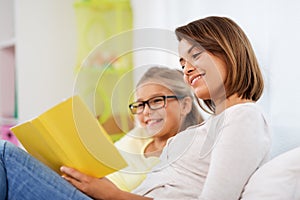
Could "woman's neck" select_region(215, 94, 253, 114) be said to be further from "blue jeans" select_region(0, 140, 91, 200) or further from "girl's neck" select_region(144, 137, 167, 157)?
"blue jeans" select_region(0, 140, 91, 200)

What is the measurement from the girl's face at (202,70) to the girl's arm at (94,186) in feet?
1.02

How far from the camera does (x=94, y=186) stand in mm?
1113

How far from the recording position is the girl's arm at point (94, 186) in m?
1.10

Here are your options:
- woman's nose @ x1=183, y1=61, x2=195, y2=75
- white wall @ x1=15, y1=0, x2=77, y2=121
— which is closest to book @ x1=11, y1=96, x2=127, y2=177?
woman's nose @ x1=183, y1=61, x2=195, y2=75

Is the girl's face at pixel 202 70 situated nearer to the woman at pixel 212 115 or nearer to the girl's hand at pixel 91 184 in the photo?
the woman at pixel 212 115

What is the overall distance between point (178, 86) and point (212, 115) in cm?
12

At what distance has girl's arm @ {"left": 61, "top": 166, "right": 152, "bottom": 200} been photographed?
1104 millimetres

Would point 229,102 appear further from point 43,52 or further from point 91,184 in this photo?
point 43,52

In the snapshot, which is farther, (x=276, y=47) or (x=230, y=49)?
(x=276, y=47)

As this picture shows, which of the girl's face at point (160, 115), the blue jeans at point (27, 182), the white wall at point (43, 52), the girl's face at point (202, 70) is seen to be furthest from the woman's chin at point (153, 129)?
the white wall at point (43, 52)

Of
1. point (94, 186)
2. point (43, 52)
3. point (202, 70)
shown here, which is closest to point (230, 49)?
point (202, 70)

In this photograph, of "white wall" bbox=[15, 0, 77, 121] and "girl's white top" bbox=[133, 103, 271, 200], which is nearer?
"girl's white top" bbox=[133, 103, 271, 200]

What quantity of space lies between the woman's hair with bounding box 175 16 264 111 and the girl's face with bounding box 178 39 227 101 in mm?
13

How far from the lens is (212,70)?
1.12 metres
